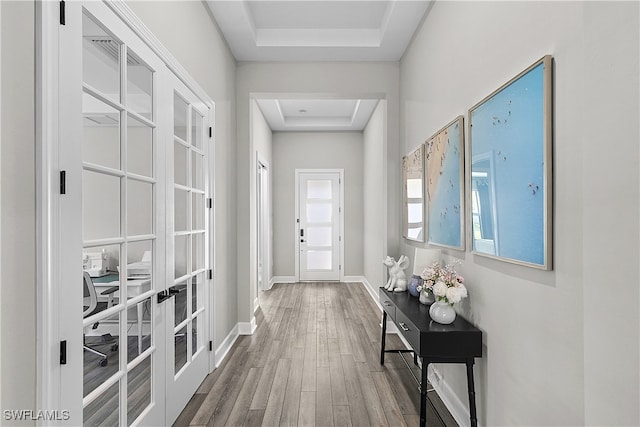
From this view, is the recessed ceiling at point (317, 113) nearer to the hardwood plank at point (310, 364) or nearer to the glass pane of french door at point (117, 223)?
the hardwood plank at point (310, 364)

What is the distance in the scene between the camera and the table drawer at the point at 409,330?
2.00m

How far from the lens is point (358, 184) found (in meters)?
6.75

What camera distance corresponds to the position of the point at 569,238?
126 centimetres

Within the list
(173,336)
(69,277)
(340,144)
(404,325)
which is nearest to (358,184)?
(340,144)

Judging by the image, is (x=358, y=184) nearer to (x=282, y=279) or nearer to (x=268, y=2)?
(x=282, y=279)

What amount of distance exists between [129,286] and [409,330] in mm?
1589

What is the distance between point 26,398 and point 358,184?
19.6 feet

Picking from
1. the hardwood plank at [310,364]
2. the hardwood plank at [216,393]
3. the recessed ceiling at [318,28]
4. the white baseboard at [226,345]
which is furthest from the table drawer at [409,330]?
the recessed ceiling at [318,28]

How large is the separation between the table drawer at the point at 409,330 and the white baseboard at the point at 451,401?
467mm

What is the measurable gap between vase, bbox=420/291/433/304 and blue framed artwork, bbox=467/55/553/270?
60cm

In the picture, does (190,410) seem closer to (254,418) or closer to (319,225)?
(254,418)

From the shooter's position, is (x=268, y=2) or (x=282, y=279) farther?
(x=282, y=279)

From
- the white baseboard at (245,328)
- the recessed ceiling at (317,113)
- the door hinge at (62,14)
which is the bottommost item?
the white baseboard at (245,328)

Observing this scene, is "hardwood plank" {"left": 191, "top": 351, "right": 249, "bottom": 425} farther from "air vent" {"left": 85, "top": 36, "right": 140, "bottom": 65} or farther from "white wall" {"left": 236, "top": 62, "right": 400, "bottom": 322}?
"air vent" {"left": 85, "top": 36, "right": 140, "bottom": 65}
